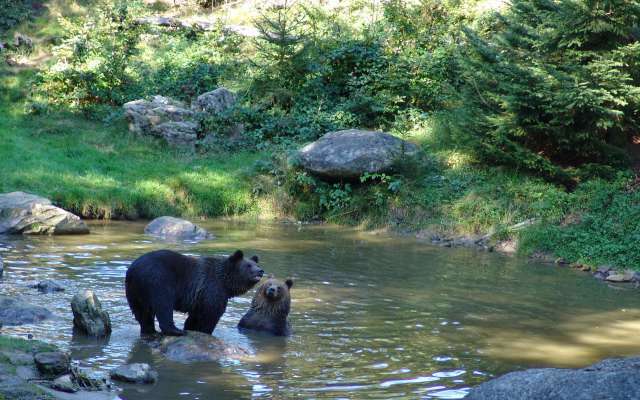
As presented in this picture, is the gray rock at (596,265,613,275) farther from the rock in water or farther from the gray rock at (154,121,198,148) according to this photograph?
the gray rock at (154,121,198,148)

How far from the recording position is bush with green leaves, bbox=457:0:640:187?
18656 mm

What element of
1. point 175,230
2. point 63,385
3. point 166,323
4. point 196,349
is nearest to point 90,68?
point 175,230

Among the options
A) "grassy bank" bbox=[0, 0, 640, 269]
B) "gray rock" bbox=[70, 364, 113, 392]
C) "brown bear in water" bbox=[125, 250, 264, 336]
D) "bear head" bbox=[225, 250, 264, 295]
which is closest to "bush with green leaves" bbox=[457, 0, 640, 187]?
"grassy bank" bbox=[0, 0, 640, 269]

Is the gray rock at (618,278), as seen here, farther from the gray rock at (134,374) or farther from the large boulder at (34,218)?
the large boulder at (34,218)

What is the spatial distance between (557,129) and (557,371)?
44.2ft

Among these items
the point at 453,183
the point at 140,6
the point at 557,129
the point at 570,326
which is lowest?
the point at 570,326

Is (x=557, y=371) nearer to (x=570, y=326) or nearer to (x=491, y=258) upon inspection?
(x=570, y=326)

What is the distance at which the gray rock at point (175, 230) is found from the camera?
1808 centimetres

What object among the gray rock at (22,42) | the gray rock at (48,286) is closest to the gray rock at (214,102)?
the gray rock at (22,42)

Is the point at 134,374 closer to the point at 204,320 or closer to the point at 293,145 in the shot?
the point at 204,320

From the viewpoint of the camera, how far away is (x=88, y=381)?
730cm

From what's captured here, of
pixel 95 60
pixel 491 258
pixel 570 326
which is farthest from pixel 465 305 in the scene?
pixel 95 60

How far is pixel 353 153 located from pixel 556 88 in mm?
5878

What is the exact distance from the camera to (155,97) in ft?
87.5
